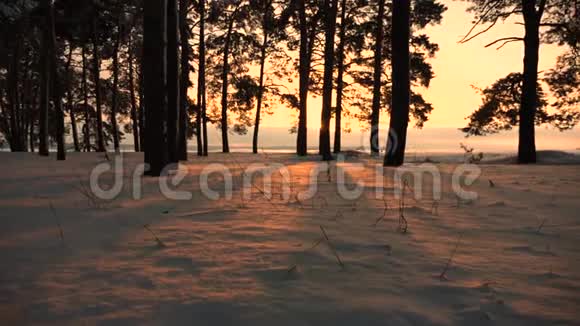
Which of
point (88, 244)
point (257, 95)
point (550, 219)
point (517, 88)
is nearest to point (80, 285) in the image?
point (88, 244)

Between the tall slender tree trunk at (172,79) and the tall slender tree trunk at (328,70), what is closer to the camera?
the tall slender tree trunk at (172,79)

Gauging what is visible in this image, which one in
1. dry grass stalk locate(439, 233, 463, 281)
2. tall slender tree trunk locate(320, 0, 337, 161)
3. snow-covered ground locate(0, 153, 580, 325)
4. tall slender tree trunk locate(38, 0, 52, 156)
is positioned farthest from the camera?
tall slender tree trunk locate(38, 0, 52, 156)

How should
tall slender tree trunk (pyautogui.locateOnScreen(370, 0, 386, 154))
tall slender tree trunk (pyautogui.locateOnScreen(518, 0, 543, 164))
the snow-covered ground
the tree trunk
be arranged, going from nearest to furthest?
the snow-covered ground, the tree trunk, tall slender tree trunk (pyautogui.locateOnScreen(518, 0, 543, 164)), tall slender tree trunk (pyautogui.locateOnScreen(370, 0, 386, 154))

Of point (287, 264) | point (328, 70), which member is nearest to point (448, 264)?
point (287, 264)

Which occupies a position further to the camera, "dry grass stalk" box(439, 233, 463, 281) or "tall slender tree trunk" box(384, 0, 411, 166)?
"tall slender tree trunk" box(384, 0, 411, 166)

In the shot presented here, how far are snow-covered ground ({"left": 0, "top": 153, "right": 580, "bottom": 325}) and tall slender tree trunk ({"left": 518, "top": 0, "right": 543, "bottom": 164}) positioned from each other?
918 centimetres

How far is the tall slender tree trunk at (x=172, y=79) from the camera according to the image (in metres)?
8.17

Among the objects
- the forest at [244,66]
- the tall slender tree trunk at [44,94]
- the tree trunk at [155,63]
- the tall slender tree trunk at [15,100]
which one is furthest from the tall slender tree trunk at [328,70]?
the tall slender tree trunk at [15,100]

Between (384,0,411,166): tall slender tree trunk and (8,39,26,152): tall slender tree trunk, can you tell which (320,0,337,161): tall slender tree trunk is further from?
(8,39,26,152): tall slender tree trunk

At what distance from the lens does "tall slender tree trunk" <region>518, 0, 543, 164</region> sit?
1205 centimetres

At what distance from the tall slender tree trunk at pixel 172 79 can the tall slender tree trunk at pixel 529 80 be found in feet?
33.4

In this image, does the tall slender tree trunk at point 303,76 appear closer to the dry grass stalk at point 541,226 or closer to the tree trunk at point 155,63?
the tree trunk at point 155,63

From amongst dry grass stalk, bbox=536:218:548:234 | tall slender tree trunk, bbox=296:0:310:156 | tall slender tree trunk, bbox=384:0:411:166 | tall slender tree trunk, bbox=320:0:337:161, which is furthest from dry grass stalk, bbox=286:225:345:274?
tall slender tree trunk, bbox=296:0:310:156

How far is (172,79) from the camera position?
827 cm
